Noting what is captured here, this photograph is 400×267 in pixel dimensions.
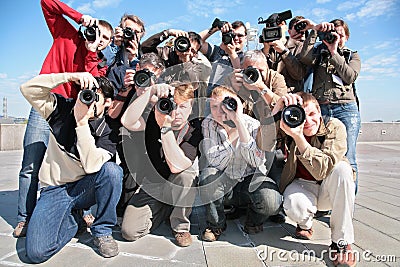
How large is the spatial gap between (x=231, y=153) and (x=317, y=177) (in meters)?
0.67

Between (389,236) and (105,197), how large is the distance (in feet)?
7.48

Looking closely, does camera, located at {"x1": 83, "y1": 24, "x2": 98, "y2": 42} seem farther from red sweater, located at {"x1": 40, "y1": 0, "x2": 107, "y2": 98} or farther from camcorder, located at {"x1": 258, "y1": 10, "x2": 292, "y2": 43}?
camcorder, located at {"x1": 258, "y1": 10, "x2": 292, "y2": 43}

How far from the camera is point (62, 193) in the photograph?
2.68m

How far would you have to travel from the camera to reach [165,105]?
256 cm

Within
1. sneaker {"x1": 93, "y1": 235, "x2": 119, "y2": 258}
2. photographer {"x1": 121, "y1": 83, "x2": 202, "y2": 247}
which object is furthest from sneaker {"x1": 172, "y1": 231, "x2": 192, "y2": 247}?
sneaker {"x1": 93, "y1": 235, "x2": 119, "y2": 258}

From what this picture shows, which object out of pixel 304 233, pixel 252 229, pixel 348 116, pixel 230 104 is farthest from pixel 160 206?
pixel 348 116

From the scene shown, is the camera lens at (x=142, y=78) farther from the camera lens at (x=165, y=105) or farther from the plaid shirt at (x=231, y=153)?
the plaid shirt at (x=231, y=153)

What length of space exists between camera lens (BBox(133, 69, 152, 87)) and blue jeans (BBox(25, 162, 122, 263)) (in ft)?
2.19

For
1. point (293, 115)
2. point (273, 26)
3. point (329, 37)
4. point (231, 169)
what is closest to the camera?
point (293, 115)

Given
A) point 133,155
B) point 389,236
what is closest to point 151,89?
point 133,155

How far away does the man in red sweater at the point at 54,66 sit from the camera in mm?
2906

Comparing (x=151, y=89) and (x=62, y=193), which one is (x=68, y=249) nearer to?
(x=62, y=193)

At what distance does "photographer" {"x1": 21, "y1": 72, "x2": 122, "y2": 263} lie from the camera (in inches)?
97.3

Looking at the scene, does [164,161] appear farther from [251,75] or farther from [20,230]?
A: [20,230]
